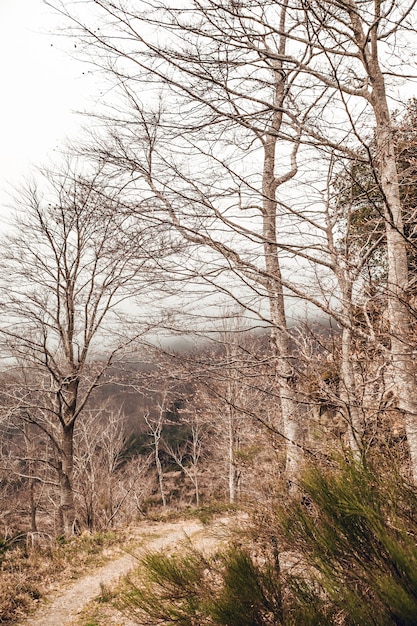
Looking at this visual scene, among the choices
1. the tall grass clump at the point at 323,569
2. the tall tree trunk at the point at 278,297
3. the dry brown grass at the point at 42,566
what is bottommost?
the dry brown grass at the point at 42,566

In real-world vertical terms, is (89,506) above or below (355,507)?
below

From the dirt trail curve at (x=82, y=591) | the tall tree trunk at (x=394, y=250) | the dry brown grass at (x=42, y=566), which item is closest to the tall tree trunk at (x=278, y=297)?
the tall tree trunk at (x=394, y=250)

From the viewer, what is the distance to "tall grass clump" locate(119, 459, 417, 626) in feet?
5.45

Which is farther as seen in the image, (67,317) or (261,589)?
(67,317)

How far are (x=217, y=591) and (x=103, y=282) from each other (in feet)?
23.5

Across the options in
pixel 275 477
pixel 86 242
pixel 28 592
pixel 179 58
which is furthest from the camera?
pixel 86 242

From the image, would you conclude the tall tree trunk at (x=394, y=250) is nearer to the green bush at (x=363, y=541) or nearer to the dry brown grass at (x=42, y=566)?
the green bush at (x=363, y=541)

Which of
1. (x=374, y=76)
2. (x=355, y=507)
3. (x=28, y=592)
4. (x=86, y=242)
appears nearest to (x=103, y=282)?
(x=86, y=242)

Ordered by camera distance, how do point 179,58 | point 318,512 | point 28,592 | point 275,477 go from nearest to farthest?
point 318,512 < point 179,58 < point 275,477 < point 28,592

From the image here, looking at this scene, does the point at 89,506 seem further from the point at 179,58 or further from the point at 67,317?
the point at 179,58

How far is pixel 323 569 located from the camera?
6.19 feet

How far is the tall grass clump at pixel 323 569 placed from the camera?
1.66m

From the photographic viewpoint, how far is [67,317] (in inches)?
345

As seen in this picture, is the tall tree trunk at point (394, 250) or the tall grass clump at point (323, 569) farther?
the tall tree trunk at point (394, 250)
